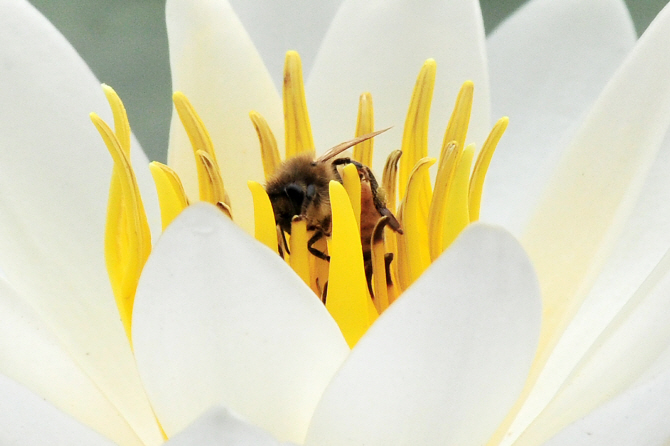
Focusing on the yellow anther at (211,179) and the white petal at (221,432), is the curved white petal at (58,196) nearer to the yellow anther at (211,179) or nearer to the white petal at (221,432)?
the yellow anther at (211,179)

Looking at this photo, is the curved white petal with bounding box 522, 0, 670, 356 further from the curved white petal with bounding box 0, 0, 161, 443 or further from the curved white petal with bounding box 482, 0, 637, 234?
the curved white petal with bounding box 0, 0, 161, 443

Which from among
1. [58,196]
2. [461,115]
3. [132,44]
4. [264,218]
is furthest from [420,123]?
[132,44]

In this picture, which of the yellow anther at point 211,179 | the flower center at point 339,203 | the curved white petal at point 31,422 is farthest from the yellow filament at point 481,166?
the curved white petal at point 31,422

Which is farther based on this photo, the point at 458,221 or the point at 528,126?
the point at 528,126

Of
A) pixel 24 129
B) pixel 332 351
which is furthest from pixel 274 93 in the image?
pixel 332 351

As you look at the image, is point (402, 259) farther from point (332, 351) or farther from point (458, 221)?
point (332, 351)

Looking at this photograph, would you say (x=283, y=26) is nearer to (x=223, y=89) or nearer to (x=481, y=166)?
(x=223, y=89)
